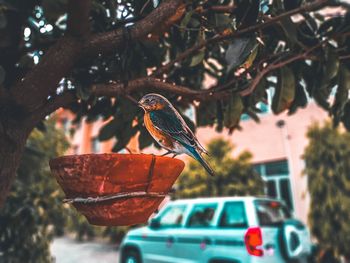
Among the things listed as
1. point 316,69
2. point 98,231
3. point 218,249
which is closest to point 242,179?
point 218,249

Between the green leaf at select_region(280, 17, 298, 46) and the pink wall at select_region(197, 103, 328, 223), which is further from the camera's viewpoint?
the pink wall at select_region(197, 103, 328, 223)

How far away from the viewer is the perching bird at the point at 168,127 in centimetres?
136

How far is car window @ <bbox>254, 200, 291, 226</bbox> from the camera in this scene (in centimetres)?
595

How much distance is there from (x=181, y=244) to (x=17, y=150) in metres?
5.38

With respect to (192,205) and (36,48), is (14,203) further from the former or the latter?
(36,48)

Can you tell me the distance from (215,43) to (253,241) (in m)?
3.92

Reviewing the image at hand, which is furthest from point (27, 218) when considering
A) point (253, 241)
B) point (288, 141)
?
point (288, 141)

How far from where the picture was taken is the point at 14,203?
532cm

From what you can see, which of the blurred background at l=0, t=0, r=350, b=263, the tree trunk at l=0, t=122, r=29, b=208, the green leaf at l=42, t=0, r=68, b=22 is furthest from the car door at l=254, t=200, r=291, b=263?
the green leaf at l=42, t=0, r=68, b=22

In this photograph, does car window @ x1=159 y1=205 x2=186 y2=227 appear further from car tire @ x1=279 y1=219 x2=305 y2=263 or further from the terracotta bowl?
the terracotta bowl

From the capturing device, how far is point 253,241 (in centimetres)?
554

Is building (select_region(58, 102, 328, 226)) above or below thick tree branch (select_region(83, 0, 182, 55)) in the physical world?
below

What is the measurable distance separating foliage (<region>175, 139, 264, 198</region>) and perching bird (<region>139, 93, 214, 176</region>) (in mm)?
10291

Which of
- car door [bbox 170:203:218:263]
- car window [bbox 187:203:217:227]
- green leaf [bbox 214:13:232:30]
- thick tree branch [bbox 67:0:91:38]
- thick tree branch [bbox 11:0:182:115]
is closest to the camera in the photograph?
thick tree branch [bbox 67:0:91:38]
